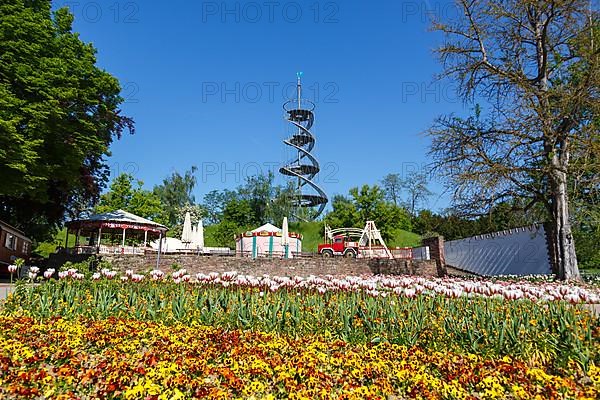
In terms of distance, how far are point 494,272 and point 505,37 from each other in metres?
10.6

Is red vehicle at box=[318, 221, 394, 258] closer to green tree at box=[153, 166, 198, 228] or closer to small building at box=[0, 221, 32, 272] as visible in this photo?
small building at box=[0, 221, 32, 272]

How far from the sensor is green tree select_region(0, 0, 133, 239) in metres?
12.5

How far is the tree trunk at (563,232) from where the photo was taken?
41.7 feet

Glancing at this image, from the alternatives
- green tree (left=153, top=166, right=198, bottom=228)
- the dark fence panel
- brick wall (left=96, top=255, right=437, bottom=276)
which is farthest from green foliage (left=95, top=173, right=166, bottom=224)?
the dark fence panel

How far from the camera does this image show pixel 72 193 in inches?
747

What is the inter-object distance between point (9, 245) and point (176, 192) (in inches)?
1386

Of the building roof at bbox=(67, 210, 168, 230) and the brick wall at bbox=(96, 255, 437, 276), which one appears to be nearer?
the brick wall at bbox=(96, 255, 437, 276)

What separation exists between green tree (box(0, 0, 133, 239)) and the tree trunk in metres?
16.0

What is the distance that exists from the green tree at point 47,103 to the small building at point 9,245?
153 cm

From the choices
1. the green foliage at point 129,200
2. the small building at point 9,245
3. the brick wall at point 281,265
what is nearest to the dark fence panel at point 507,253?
the brick wall at point 281,265

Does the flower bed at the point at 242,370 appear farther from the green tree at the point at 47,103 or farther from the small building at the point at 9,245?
the small building at the point at 9,245

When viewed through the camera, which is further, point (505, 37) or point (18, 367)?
point (505, 37)

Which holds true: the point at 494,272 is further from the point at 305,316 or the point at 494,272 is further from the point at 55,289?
the point at 55,289

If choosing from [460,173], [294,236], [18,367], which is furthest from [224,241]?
[18,367]
